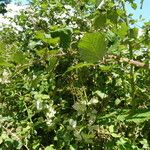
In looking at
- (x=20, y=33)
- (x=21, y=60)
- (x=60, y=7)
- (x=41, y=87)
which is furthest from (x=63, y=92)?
(x=20, y=33)

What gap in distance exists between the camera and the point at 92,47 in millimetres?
770

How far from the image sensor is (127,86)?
1.98 meters

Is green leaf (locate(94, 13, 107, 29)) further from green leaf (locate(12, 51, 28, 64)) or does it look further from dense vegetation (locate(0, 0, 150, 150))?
dense vegetation (locate(0, 0, 150, 150))

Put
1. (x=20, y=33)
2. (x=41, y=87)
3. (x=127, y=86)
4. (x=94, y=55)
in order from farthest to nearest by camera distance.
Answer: (x=20, y=33) → (x=41, y=87) → (x=127, y=86) → (x=94, y=55)

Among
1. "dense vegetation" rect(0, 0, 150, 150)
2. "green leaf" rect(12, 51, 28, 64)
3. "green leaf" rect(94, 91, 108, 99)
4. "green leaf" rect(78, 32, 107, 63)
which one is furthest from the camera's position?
"green leaf" rect(94, 91, 108, 99)

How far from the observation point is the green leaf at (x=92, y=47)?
29.8 inches

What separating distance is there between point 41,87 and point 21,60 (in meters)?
1.22

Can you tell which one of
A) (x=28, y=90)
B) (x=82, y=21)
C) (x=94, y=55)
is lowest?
(x=94, y=55)

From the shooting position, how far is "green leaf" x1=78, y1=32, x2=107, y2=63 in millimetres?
758

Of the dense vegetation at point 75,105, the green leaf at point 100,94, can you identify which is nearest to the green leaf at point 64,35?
the dense vegetation at point 75,105

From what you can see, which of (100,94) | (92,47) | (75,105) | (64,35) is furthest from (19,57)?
(100,94)

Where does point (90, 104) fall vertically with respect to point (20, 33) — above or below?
below

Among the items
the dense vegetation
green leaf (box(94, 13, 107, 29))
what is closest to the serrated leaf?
green leaf (box(94, 13, 107, 29))

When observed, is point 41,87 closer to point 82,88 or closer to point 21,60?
point 82,88
